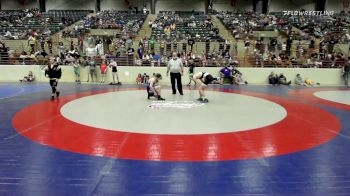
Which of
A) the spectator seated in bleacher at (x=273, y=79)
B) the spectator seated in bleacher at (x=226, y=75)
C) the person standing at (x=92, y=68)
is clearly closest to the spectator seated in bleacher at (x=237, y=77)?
the spectator seated in bleacher at (x=226, y=75)

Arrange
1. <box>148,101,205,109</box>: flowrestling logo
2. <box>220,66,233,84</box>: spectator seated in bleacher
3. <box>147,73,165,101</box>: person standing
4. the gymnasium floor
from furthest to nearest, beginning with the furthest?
<box>220,66,233,84</box>: spectator seated in bleacher < <box>147,73,165,101</box>: person standing < <box>148,101,205,109</box>: flowrestling logo < the gymnasium floor

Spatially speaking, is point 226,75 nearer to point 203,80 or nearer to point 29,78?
point 203,80

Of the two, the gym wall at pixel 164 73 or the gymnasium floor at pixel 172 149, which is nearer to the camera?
the gymnasium floor at pixel 172 149

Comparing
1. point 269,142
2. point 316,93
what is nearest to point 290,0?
point 316,93

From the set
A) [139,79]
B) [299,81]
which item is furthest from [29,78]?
[299,81]

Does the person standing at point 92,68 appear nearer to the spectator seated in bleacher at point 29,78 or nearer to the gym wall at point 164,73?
the gym wall at point 164,73

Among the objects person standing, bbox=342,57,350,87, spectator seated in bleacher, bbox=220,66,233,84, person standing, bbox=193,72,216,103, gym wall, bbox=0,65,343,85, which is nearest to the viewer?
person standing, bbox=193,72,216,103

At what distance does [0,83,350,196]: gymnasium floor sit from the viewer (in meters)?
4.04

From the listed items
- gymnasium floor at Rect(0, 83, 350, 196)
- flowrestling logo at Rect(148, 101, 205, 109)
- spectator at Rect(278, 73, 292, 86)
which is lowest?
gymnasium floor at Rect(0, 83, 350, 196)

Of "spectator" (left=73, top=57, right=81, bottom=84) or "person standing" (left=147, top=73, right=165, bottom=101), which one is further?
"spectator" (left=73, top=57, right=81, bottom=84)

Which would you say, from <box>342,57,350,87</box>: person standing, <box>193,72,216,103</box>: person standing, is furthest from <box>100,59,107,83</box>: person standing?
<box>342,57,350,87</box>: person standing

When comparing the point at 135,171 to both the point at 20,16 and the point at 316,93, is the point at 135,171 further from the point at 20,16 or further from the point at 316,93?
the point at 20,16

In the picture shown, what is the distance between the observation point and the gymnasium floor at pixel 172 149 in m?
4.04

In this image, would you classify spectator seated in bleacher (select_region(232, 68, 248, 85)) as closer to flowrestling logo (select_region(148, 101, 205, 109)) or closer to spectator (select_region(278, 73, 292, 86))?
spectator (select_region(278, 73, 292, 86))
